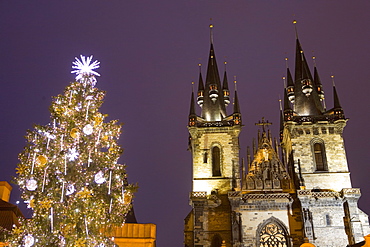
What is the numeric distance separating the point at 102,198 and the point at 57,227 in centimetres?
121

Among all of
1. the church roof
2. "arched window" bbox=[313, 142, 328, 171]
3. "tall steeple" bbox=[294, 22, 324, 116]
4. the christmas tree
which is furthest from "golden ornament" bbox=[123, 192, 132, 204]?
"tall steeple" bbox=[294, 22, 324, 116]

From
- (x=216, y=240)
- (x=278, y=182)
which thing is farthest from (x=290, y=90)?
(x=216, y=240)

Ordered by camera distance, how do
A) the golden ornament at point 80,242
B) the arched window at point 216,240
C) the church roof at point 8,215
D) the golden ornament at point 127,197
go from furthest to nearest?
the arched window at point 216,240
the church roof at point 8,215
the golden ornament at point 127,197
the golden ornament at point 80,242

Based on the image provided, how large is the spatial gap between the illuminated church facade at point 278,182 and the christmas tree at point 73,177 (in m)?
19.6

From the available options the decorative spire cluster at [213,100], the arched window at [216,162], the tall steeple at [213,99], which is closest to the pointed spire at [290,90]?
the decorative spire cluster at [213,100]

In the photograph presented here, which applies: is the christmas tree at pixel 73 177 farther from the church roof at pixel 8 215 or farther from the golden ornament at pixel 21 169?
the church roof at pixel 8 215

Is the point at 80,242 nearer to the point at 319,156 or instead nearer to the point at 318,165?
the point at 318,165

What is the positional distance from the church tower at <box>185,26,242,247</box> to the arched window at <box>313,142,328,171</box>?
236 inches

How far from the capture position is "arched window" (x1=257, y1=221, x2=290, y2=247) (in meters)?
29.1

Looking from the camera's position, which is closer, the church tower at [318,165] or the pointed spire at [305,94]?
the church tower at [318,165]

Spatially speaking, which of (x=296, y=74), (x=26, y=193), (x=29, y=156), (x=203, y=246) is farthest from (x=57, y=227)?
(x=296, y=74)

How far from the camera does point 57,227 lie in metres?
9.74

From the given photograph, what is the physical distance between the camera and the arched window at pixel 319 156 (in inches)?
1255

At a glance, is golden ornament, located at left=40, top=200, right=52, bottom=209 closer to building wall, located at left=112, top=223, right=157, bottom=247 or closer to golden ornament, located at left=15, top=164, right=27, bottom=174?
golden ornament, located at left=15, top=164, right=27, bottom=174
